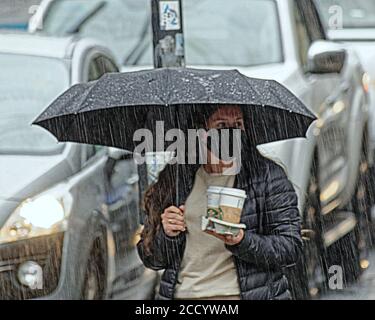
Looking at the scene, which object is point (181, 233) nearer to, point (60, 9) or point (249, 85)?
point (249, 85)

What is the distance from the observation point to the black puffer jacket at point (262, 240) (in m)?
4.34

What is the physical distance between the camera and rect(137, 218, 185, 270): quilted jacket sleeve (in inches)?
174

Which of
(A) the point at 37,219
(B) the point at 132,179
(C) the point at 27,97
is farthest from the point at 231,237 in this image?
(C) the point at 27,97

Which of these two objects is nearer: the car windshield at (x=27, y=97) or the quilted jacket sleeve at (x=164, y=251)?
the quilted jacket sleeve at (x=164, y=251)

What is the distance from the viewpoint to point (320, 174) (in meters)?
6.98

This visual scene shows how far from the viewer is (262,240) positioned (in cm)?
434

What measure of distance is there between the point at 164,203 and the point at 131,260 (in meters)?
2.00

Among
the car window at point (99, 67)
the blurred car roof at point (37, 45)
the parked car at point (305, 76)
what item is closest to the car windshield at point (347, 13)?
the parked car at point (305, 76)

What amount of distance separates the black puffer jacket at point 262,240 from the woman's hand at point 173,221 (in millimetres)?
31

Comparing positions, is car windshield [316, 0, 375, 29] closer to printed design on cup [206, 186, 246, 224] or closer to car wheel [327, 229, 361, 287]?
car wheel [327, 229, 361, 287]

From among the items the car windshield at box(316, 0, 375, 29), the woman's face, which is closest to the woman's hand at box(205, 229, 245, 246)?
the woman's face

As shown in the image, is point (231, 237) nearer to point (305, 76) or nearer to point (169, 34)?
point (169, 34)

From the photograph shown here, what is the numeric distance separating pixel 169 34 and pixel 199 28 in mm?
832

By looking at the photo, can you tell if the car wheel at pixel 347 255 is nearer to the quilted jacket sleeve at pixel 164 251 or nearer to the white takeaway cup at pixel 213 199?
the quilted jacket sleeve at pixel 164 251
